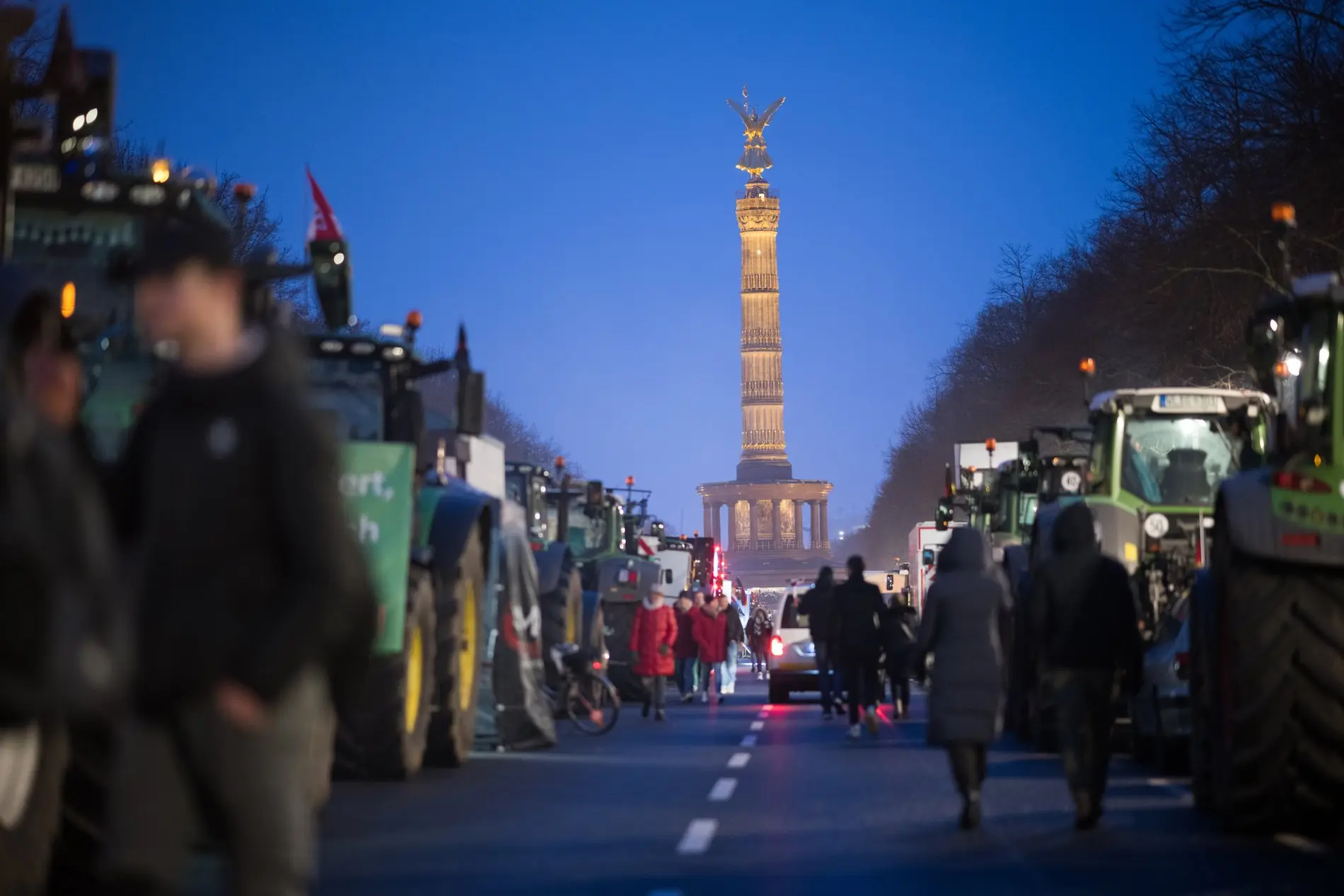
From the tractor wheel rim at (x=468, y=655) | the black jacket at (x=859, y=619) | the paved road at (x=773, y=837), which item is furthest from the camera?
the black jacket at (x=859, y=619)

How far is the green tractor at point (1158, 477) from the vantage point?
62.9ft

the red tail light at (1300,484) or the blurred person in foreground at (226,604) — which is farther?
the red tail light at (1300,484)

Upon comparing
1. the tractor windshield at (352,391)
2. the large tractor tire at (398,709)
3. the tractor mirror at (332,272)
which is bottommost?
the large tractor tire at (398,709)

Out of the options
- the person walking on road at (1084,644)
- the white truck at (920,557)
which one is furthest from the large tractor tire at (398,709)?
the white truck at (920,557)

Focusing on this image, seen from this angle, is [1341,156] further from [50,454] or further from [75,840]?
[50,454]

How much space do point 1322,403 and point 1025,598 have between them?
8.87 meters

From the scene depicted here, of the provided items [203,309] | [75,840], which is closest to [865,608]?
[75,840]

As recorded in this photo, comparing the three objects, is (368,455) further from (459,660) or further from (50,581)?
(50,581)

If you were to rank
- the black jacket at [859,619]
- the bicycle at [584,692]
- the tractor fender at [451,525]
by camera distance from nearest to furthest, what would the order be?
the tractor fender at [451,525] → the black jacket at [859,619] → the bicycle at [584,692]

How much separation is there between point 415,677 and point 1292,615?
6.61 m

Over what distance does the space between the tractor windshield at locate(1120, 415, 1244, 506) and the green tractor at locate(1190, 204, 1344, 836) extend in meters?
8.12

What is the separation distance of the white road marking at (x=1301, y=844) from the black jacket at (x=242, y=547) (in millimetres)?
7306

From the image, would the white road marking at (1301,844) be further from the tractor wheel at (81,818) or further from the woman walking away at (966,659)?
the tractor wheel at (81,818)

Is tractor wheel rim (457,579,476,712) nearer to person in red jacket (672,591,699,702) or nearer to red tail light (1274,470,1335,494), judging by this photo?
red tail light (1274,470,1335,494)
